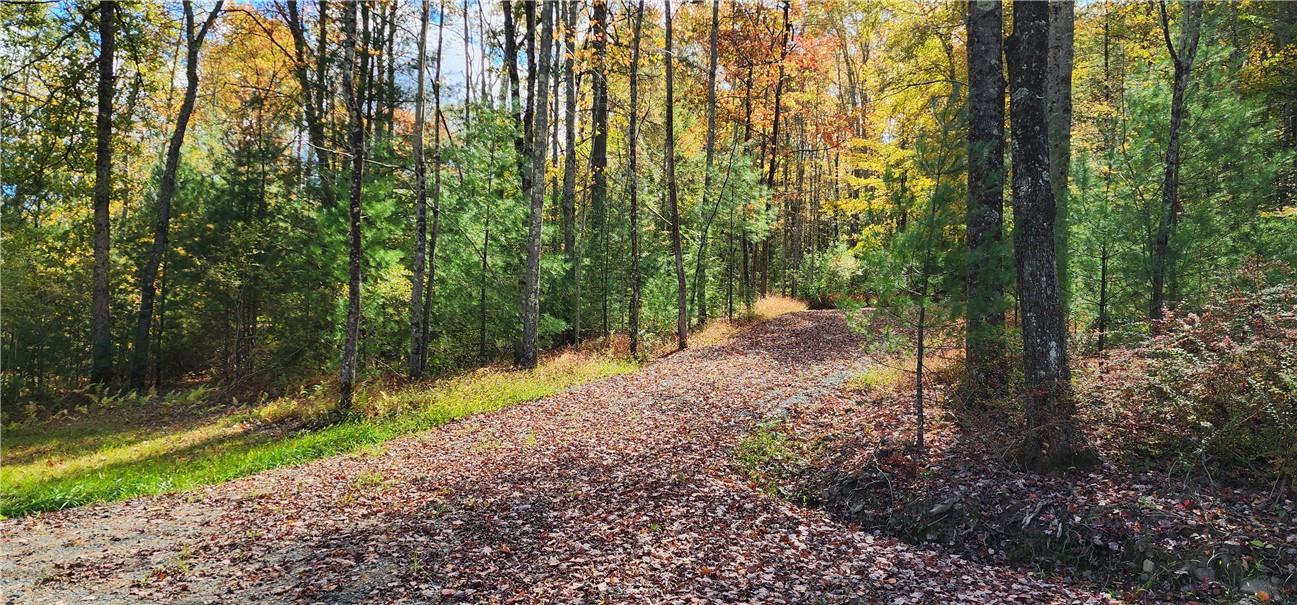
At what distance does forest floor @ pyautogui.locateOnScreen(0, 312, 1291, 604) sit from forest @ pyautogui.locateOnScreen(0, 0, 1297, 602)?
55 millimetres

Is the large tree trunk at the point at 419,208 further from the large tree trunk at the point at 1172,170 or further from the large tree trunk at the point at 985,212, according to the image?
the large tree trunk at the point at 1172,170

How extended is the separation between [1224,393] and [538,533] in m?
7.02

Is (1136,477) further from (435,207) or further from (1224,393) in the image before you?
(435,207)

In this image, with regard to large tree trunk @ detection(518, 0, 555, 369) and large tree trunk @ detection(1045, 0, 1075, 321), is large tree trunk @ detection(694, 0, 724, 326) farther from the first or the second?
large tree trunk @ detection(1045, 0, 1075, 321)

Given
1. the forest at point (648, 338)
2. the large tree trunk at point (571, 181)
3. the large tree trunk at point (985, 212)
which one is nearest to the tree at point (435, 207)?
the forest at point (648, 338)

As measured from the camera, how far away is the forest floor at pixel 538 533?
188 inches

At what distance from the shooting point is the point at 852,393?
972cm

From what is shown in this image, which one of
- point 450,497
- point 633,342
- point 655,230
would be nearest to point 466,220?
point 633,342

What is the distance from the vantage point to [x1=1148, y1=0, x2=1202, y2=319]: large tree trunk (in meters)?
8.84

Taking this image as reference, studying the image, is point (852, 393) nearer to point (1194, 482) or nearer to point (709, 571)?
point (1194, 482)

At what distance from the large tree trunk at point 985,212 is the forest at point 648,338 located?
52 millimetres

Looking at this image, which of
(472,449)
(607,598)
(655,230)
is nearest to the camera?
(607,598)

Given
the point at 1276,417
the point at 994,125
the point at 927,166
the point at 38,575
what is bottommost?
the point at 38,575

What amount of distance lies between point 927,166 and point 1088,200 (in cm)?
561
